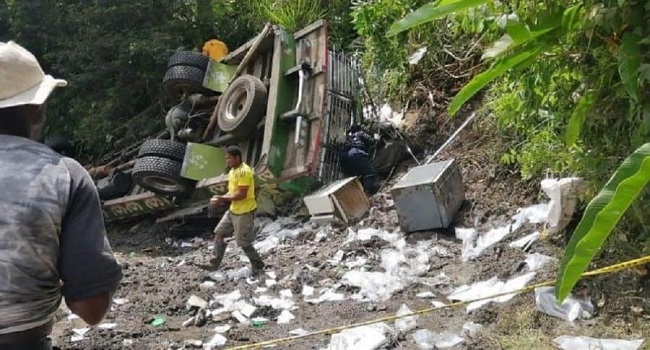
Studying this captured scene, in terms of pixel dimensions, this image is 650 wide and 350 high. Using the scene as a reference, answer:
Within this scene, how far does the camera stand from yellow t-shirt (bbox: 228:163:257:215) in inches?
219

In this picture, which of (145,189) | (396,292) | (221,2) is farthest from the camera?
(221,2)

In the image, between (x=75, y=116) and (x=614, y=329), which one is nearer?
(x=614, y=329)

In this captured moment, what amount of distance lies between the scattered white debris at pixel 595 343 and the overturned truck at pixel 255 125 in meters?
3.39

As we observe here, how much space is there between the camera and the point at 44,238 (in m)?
1.47

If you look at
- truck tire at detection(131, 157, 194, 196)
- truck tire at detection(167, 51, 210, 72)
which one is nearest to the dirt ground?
truck tire at detection(131, 157, 194, 196)

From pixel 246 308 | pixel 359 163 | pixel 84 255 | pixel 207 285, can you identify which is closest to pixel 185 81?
pixel 359 163

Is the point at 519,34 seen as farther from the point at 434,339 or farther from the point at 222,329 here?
the point at 222,329

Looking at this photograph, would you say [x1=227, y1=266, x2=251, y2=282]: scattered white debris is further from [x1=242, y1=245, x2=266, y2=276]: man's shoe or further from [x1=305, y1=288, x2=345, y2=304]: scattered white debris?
[x1=305, y1=288, x2=345, y2=304]: scattered white debris

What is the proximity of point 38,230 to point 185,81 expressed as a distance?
6376 millimetres

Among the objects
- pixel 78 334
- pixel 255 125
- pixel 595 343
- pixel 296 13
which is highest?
pixel 296 13

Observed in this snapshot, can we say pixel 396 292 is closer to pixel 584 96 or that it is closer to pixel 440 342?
pixel 440 342

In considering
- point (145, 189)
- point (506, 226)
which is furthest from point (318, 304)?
point (145, 189)

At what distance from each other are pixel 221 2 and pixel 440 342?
7.25m

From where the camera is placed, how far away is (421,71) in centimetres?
734
